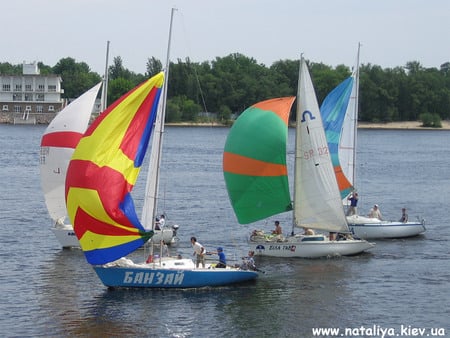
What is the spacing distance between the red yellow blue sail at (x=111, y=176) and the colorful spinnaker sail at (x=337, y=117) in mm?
20146

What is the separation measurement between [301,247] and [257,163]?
461cm

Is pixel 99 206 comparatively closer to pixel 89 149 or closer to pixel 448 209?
pixel 89 149

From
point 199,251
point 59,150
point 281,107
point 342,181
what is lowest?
point 199,251

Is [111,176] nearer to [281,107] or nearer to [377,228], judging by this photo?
[281,107]

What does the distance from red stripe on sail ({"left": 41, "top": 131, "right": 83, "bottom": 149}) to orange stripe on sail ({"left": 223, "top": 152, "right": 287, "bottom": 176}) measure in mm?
7574

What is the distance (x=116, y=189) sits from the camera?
37.0 meters

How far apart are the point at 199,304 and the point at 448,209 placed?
3643 cm

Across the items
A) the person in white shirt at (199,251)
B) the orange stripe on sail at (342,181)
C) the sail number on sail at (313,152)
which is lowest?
the person in white shirt at (199,251)

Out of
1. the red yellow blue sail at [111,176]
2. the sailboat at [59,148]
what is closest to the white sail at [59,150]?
the sailboat at [59,148]

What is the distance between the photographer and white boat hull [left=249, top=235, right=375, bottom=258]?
46438mm

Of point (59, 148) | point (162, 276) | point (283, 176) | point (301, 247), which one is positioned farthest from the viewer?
point (59, 148)

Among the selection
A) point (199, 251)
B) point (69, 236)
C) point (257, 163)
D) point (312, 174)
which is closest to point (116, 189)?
point (199, 251)

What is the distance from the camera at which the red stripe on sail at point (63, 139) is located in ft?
155

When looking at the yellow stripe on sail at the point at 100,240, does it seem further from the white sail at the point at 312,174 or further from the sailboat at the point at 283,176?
the white sail at the point at 312,174
